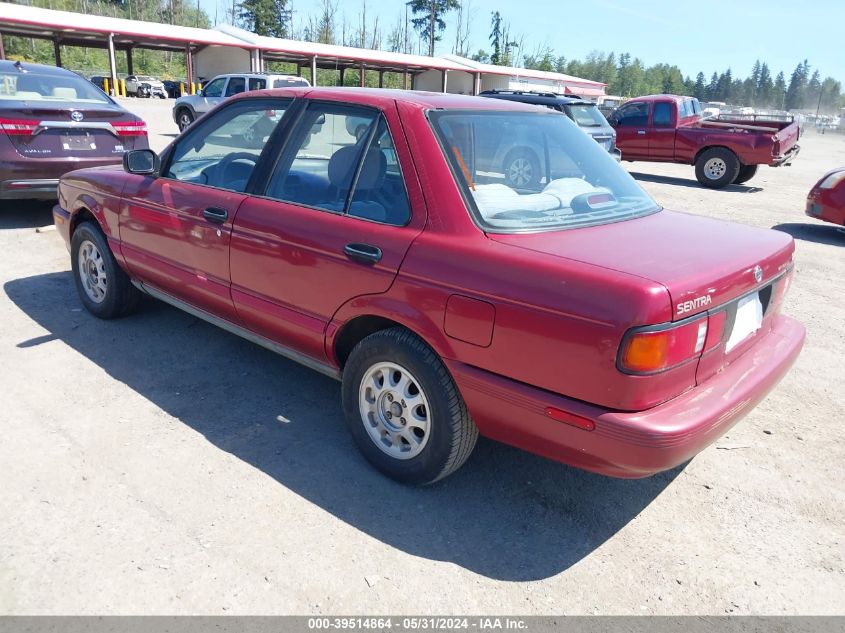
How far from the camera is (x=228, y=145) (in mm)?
4031

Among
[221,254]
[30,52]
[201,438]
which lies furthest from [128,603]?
[30,52]

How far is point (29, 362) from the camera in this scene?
4258 mm

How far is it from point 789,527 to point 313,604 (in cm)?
210

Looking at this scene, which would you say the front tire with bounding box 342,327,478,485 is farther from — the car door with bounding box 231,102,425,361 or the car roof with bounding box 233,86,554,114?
the car roof with bounding box 233,86,554,114

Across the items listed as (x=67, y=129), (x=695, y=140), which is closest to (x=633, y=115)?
(x=695, y=140)

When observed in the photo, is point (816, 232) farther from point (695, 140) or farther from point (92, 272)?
point (92, 272)

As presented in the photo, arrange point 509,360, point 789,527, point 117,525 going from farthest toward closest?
point 789,527, point 117,525, point 509,360

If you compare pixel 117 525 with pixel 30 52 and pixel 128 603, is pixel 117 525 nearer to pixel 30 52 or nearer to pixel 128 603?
pixel 128 603

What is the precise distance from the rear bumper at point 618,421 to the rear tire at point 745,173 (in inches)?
526

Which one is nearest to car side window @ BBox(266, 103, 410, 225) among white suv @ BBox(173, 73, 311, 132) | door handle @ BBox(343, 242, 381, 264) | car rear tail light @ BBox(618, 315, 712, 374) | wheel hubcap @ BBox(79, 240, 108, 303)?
door handle @ BBox(343, 242, 381, 264)

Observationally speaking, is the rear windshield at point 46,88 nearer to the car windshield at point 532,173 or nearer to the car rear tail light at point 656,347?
the car windshield at point 532,173

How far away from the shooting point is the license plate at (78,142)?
706 centimetres

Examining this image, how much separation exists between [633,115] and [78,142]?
1273cm
